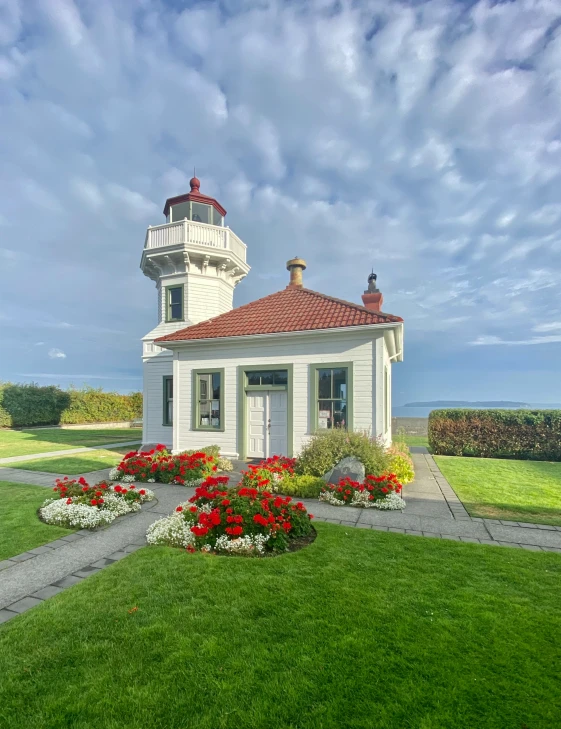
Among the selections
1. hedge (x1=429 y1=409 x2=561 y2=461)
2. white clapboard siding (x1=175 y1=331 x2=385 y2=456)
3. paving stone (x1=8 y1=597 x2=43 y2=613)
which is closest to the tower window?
white clapboard siding (x1=175 y1=331 x2=385 y2=456)

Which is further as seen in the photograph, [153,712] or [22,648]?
[22,648]

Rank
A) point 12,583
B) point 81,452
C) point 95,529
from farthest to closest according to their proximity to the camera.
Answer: point 81,452 < point 95,529 < point 12,583

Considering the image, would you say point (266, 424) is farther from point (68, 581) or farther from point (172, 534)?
point (68, 581)

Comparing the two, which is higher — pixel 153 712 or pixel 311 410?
pixel 311 410

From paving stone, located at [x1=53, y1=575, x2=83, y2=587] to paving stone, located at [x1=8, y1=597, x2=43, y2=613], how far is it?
0.30 meters

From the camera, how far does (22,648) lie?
286 cm

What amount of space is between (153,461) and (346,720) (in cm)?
800

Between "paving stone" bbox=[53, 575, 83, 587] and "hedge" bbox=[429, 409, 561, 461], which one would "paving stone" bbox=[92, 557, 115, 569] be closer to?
"paving stone" bbox=[53, 575, 83, 587]

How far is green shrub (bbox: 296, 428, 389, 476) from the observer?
8289mm

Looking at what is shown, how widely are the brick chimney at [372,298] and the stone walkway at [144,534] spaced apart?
22.3ft

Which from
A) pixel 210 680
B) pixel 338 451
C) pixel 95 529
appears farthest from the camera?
pixel 338 451

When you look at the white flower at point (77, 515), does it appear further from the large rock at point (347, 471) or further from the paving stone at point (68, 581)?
the large rock at point (347, 471)

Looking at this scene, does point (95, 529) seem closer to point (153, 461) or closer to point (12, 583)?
point (12, 583)

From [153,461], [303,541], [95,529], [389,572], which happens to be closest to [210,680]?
[389,572]
